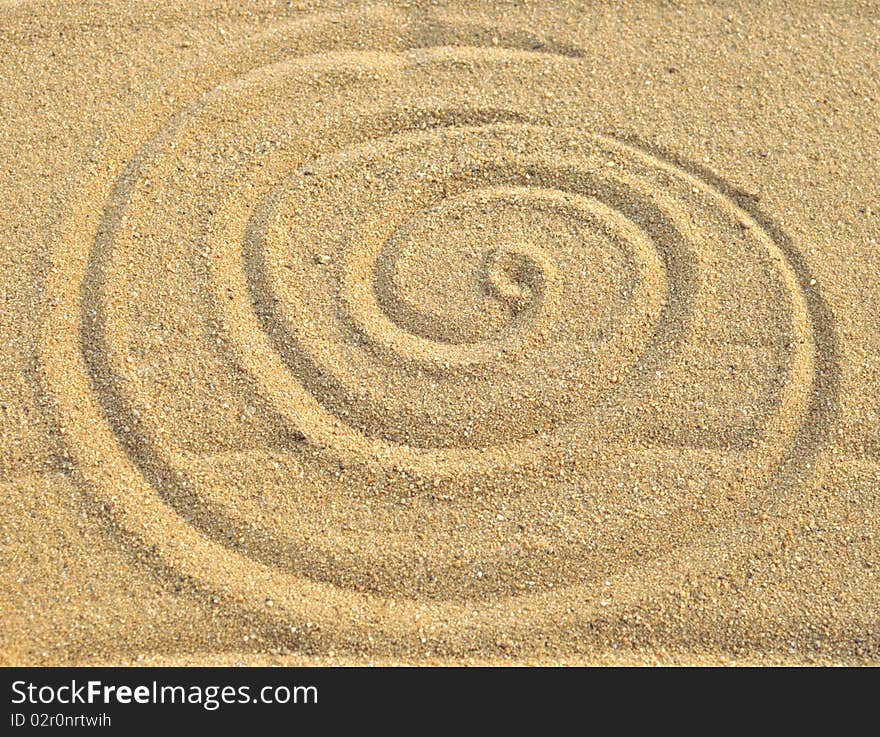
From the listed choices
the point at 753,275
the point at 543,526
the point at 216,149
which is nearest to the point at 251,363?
the point at 216,149

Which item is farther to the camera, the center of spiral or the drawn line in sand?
the center of spiral

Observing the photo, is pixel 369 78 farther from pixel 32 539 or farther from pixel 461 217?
pixel 32 539

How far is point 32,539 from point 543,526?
4.74ft

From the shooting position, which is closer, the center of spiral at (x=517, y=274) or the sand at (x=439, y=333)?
the sand at (x=439, y=333)

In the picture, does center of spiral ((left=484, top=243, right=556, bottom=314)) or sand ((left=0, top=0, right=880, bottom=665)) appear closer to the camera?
sand ((left=0, top=0, right=880, bottom=665))

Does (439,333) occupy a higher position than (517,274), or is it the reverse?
(517,274)

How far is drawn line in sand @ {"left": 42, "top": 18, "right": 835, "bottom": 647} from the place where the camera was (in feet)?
8.19

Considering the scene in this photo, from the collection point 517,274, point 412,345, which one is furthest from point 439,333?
point 517,274

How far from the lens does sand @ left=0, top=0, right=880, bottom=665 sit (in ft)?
8.00

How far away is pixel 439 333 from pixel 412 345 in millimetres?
96

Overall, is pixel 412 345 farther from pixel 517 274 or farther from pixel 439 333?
pixel 517 274

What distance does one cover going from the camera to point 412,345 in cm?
275

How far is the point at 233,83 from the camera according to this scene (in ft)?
9.93

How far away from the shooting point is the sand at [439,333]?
244 cm
